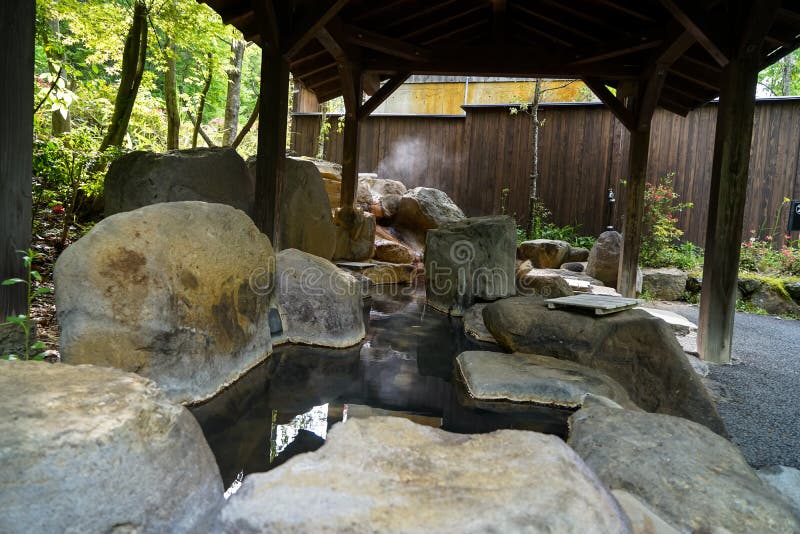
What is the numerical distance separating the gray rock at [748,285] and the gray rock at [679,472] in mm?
6119

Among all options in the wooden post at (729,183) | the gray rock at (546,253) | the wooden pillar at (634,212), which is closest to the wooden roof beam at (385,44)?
the wooden pillar at (634,212)

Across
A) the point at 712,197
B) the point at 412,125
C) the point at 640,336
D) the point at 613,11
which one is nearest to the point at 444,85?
the point at 412,125

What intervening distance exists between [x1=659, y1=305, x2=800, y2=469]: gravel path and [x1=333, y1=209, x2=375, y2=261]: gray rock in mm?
5202

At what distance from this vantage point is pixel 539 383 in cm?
353

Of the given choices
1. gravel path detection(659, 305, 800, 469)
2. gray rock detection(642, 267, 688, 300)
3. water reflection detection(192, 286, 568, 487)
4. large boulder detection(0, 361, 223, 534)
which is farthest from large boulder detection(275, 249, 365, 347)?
gray rock detection(642, 267, 688, 300)

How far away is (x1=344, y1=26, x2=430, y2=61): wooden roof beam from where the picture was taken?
6.35m

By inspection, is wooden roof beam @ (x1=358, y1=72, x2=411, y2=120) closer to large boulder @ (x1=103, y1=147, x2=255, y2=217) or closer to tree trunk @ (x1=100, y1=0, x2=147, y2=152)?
large boulder @ (x1=103, y1=147, x2=255, y2=217)

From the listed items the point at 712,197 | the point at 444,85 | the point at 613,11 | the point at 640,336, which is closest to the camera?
the point at 640,336

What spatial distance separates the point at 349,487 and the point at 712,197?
442 cm

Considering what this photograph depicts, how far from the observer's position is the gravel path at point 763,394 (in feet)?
9.28

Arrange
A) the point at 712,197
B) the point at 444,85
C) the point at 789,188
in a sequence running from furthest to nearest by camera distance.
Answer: the point at 444,85, the point at 789,188, the point at 712,197

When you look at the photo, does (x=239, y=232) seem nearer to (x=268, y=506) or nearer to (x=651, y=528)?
(x=268, y=506)

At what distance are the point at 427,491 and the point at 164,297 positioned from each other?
2.28m

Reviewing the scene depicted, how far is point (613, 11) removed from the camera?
606 centimetres
